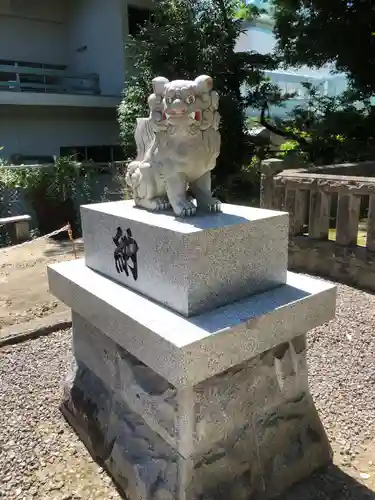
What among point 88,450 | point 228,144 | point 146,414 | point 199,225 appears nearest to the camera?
point 199,225

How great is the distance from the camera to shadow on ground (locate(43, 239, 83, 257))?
22.3ft

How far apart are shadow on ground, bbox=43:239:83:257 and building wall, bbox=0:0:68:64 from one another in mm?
6979

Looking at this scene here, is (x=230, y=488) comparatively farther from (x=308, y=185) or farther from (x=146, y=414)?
(x=308, y=185)

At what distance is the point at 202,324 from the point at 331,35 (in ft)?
28.8

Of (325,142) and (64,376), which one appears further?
(325,142)

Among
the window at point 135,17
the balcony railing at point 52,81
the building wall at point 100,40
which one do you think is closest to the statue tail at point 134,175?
the balcony railing at point 52,81

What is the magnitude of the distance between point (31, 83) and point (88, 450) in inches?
429

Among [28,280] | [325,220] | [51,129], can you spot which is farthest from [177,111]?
[51,129]

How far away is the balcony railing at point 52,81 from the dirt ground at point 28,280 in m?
5.40

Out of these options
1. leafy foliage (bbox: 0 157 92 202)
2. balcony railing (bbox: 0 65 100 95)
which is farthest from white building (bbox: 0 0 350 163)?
leafy foliage (bbox: 0 157 92 202)

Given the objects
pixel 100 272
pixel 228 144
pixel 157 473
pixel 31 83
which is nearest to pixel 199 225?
pixel 100 272

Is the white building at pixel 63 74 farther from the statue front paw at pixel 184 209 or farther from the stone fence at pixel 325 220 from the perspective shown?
the statue front paw at pixel 184 209

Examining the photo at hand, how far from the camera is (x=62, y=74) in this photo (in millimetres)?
11734

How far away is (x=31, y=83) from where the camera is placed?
1107 cm
